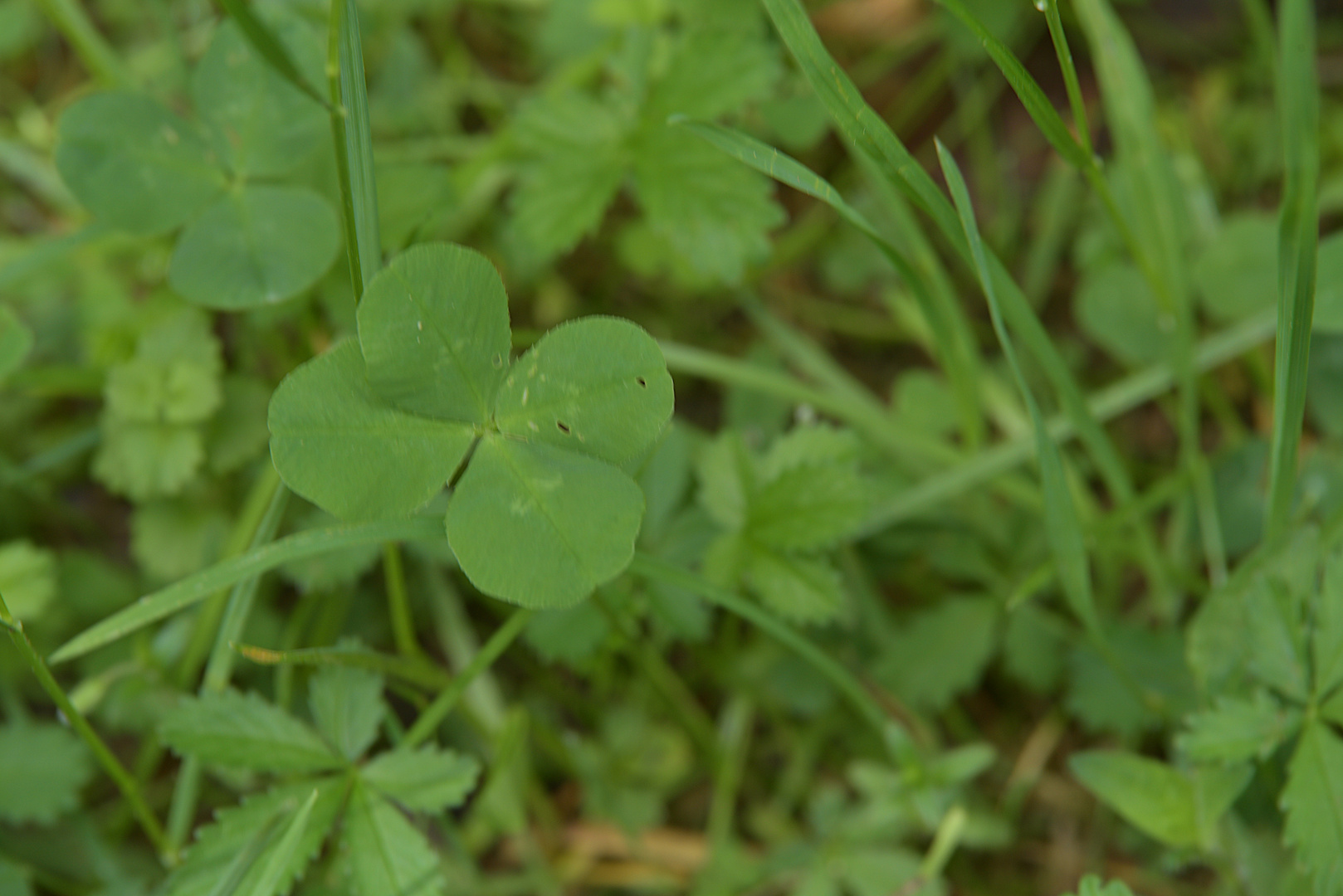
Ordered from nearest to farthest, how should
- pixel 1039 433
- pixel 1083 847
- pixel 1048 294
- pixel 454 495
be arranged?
1. pixel 454 495
2. pixel 1039 433
3. pixel 1083 847
4. pixel 1048 294

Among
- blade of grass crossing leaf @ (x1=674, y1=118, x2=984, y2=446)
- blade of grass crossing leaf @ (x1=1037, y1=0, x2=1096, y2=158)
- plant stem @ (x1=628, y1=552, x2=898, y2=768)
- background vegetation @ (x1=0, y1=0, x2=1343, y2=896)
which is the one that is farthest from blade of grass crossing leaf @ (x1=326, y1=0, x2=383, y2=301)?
blade of grass crossing leaf @ (x1=1037, y1=0, x2=1096, y2=158)

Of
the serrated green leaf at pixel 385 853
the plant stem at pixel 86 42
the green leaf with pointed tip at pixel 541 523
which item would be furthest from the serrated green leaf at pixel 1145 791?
the plant stem at pixel 86 42

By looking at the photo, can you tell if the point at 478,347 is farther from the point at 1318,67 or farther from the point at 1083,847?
the point at 1318,67

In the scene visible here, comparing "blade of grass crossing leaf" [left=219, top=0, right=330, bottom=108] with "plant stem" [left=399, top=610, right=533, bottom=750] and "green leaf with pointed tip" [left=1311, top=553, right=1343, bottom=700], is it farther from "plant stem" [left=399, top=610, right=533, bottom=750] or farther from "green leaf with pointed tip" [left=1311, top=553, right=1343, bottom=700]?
"green leaf with pointed tip" [left=1311, top=553, right=1343, bottom=700]

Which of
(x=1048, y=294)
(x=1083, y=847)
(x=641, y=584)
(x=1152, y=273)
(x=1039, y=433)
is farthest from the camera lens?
(x=1048, y=294)

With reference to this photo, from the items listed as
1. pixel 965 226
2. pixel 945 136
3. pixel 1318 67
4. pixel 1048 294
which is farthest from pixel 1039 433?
pixel 1318 67

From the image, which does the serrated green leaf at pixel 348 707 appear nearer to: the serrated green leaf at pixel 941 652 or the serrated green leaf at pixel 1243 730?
the serrated green leaf at pixel 941 652
